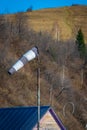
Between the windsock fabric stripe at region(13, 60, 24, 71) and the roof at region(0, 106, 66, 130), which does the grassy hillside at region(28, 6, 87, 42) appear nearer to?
the roof at region(0, 106, 66, 130)

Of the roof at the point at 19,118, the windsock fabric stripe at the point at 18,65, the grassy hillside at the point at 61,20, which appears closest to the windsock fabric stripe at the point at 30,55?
the windsock fabric stripe at the point at 18,65

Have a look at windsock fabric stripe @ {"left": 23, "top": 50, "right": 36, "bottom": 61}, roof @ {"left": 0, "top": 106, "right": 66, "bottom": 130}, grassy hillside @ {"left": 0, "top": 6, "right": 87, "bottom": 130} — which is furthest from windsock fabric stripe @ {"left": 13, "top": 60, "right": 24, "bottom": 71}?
grassy hillside @ {"left": 0, "top": 6, "right": 87, "bottom": 130}

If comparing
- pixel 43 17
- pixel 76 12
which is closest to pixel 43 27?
pixel 43 17

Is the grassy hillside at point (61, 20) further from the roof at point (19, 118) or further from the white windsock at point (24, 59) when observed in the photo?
the white windsock at point (24, 59)

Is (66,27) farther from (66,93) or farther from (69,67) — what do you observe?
(66,93)

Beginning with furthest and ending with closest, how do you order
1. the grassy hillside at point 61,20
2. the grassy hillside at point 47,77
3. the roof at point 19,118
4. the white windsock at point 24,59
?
the grassy hillside at point 61,20 < the grassy hillside at point 47,77 < the roof at point 19,118 < the white windsock at point 24,59

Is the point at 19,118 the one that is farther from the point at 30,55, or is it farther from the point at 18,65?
the point at 18,65

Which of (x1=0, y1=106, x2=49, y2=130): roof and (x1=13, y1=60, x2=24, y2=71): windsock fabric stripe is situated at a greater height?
(x1=0, y1=106, x2=49, y2=130): roof
